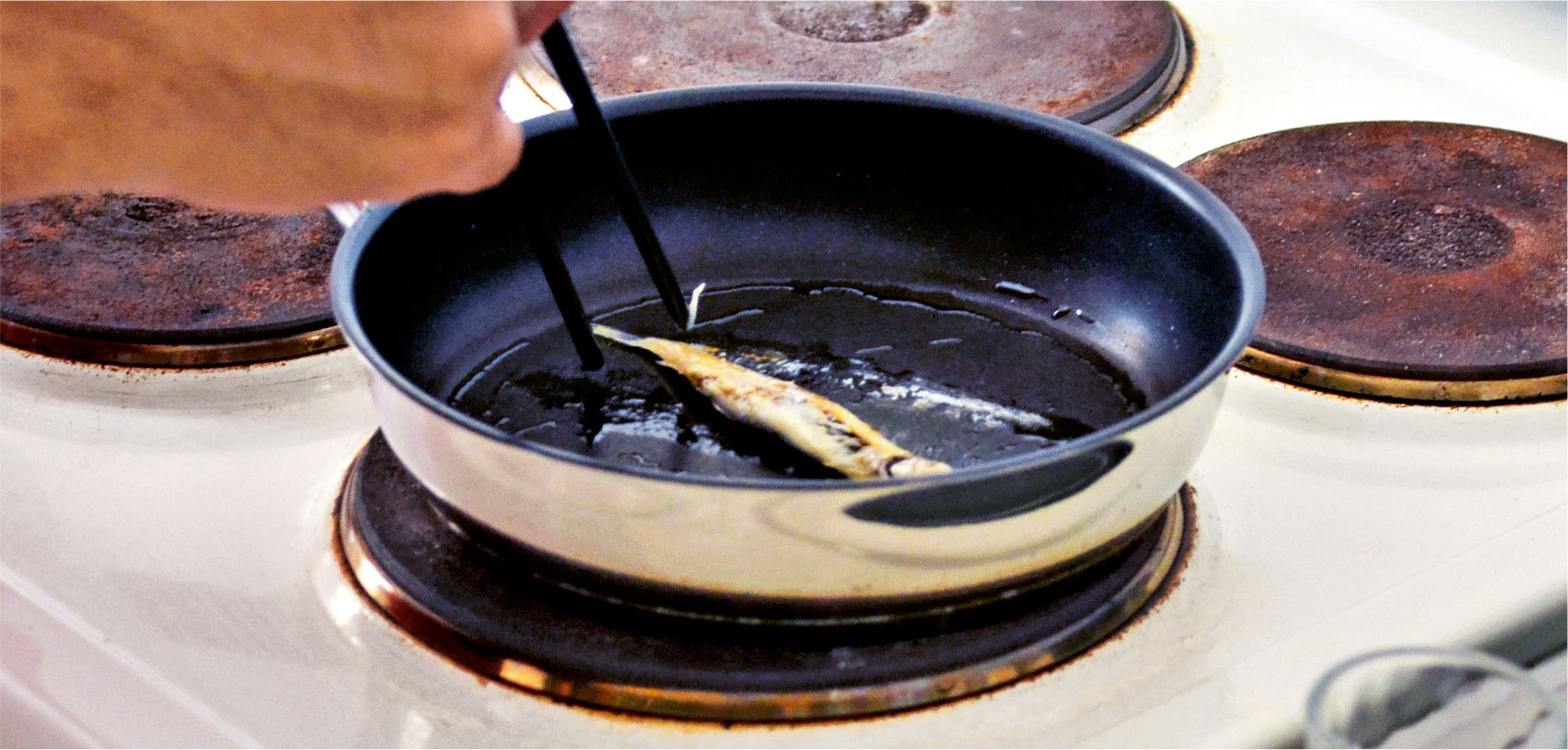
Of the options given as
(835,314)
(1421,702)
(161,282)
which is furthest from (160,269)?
(1421,702)

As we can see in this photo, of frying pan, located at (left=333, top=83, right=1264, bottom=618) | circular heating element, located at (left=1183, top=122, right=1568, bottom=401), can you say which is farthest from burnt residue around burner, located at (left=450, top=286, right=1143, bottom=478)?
circular heating element, located at (left=1183, top=122, right=1568, bottom=401)

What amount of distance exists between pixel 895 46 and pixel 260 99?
1.96 feet

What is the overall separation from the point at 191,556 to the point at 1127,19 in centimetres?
76

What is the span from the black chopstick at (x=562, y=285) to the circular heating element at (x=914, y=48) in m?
0.31

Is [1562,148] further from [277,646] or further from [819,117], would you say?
[277,646]

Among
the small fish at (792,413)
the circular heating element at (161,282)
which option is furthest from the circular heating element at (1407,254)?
the circular heating element at (161,282)

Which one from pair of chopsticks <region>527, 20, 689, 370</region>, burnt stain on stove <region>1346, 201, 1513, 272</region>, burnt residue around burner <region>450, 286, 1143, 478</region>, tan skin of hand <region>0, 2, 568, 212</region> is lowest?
burnt stain on stove <region>1346, 201, 1513, 272</region>

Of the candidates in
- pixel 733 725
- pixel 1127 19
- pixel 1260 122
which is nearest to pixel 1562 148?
pixel 1260 122

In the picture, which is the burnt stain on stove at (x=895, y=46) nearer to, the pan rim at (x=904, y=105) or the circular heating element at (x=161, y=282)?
the pan rim at (x=904, y=105)

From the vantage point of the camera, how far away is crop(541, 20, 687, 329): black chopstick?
2.03ft

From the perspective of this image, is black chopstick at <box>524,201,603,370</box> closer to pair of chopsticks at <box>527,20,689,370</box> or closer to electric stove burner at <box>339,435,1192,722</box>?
pair of chopsticks at <box>527,20,689,370</box>

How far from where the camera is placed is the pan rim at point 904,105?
45 centimetres

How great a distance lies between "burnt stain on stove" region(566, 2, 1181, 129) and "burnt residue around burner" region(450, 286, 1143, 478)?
0.22 metres

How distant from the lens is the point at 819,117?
785mm
